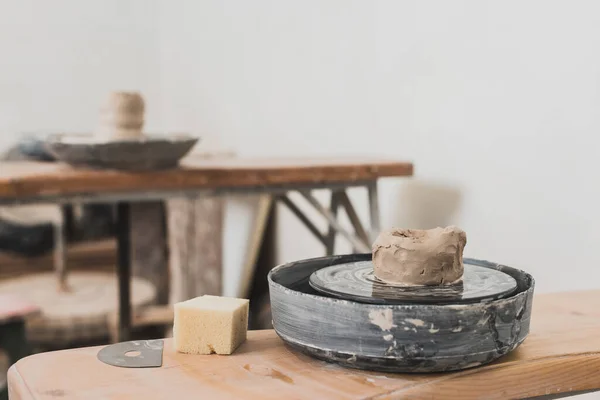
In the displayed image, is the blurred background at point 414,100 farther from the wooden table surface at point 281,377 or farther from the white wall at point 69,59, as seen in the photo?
the wooden table surface at point 281,377

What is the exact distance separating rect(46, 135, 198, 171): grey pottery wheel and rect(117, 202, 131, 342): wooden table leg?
908mm

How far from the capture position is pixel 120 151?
1.61 meters

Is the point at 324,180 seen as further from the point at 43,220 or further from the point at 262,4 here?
the point at 43,220

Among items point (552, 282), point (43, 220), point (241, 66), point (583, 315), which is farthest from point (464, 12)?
point (43, 220)

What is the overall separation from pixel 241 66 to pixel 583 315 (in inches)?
99.9

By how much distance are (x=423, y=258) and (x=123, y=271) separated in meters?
1.89

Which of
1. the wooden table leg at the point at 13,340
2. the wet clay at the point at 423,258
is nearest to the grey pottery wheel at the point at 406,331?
the wet clay at the point at 423,258

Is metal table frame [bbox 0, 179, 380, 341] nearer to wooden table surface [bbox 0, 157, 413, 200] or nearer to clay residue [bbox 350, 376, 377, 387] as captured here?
wooden table surface [bbox 0, 157, 413, 200]

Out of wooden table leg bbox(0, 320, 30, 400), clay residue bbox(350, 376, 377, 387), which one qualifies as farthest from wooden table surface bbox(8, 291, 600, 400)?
wooden table leg bbox(0, 320, 30, 400)

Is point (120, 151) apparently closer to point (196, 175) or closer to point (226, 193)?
point (196, 175)

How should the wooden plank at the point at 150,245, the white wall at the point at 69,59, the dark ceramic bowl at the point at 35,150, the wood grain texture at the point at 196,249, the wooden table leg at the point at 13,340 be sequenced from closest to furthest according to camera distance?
the wooden table leg at the point at 13,340 < the dark ceramic bowl at the point at 35,150 < the wood grain texture at the point at 196,249 < the wooden plank at the point at 150,245 < the white wall at the point at 69,59

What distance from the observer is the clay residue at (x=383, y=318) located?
31.2 inches

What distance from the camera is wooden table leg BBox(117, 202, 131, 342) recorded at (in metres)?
2.59

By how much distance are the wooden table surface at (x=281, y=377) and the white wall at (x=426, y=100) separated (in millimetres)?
719
